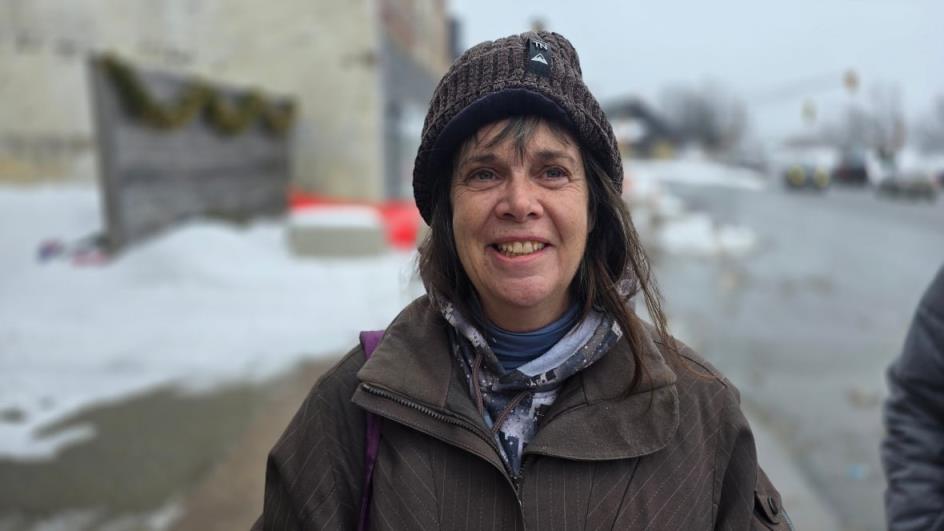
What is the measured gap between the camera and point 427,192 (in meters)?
1.84

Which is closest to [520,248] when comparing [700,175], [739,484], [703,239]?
[739,484]

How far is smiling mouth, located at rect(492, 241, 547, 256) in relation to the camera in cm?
164

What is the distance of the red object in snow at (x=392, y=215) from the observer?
35.7ft

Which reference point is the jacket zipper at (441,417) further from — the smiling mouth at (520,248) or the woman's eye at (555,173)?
the woman's eye at (555,173)

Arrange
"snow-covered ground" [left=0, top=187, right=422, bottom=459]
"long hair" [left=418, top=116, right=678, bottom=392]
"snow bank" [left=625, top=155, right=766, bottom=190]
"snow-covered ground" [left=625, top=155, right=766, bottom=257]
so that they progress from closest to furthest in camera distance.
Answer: "long hair" [left=418, top=116, right=678, bottom=392]
"snow-covered ground" [left=0, top=187, right=422, bottom=459]
"snow-covered ground" [left=625, top=155, right=766, bottom=257]
"snow bank" [left=625, top=155, right=766, bottom=190]

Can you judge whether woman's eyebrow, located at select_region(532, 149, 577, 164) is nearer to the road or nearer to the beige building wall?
the road

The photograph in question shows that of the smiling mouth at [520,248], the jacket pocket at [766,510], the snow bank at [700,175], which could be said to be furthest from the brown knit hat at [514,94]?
the snow bank at [700,175]

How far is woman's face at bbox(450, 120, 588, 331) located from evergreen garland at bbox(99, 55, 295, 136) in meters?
7.87

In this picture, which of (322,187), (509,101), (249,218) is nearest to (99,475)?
(509,101)

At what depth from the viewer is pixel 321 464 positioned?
156 centimetres

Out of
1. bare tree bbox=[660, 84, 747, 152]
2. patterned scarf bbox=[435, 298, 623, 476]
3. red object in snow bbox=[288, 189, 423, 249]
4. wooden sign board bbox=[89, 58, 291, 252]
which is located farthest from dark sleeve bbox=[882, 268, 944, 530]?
bare tree bbox=[660, 84, 747, 152]

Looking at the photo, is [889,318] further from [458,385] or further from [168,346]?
[458,385]

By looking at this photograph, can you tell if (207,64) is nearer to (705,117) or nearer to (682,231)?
(682,231)

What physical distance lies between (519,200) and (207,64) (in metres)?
13.3
